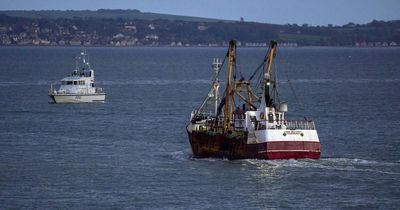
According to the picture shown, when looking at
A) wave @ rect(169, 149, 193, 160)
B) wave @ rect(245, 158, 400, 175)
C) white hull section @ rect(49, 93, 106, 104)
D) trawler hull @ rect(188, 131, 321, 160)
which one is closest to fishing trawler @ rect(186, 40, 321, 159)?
trawler hull @ rect(188, 131, 321, 160)

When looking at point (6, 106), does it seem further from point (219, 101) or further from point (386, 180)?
point (386, 180)

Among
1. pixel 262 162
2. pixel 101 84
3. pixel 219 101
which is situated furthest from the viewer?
pixel 101 84

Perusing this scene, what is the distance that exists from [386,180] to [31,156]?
2388 centimetres

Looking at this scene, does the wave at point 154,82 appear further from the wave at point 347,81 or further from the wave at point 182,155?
the wave at point 182,155

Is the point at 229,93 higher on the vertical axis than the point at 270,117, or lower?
higher

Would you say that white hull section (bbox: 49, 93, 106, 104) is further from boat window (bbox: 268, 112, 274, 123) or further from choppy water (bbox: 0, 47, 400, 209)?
boat window (bbox: 268, 112, 274, 123)

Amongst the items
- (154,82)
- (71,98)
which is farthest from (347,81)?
(71,98)

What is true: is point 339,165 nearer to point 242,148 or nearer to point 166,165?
point 242,148

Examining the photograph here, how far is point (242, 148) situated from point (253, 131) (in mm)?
1267

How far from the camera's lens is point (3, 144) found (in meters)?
91.2

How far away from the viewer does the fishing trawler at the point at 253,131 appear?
76.9 m

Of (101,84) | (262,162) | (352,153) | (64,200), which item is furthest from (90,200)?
(101,84)

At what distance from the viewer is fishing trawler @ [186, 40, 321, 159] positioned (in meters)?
76.9

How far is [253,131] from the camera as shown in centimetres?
7831
